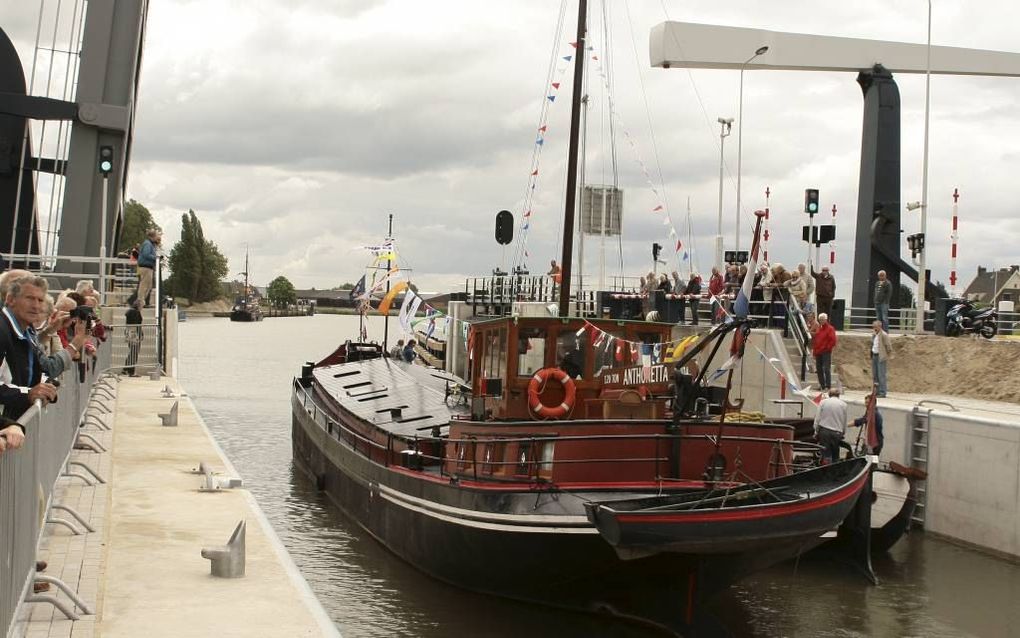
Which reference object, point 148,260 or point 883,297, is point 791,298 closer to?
point 883,297

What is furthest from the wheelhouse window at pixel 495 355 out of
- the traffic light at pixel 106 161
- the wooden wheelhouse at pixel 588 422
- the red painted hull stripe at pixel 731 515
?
the traffic light at pixel 106 161

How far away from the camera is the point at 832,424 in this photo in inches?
717

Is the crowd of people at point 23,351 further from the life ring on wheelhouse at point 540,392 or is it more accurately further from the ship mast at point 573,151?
the ship mast at point 573,151

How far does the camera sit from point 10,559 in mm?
6723

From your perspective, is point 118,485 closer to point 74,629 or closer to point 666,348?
point 74,629

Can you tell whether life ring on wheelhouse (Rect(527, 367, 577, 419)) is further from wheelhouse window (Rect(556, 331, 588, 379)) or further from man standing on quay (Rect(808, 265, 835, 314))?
man standing on quay (Rect(808, 265, 835, 314))

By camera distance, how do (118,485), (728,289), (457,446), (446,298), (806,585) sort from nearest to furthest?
(118,485), (457,446), (806,585), (728,289), (446,298)

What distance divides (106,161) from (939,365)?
20.8 meters

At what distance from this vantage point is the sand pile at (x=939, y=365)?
2616cm

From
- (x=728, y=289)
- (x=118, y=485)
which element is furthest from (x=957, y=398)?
(x=118, y=485)

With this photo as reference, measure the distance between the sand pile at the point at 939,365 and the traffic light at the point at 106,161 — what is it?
18321mm

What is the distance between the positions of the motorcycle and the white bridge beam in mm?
8002

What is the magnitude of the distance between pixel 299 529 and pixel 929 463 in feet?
35.4

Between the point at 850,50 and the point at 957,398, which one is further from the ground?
the point at 850,50
